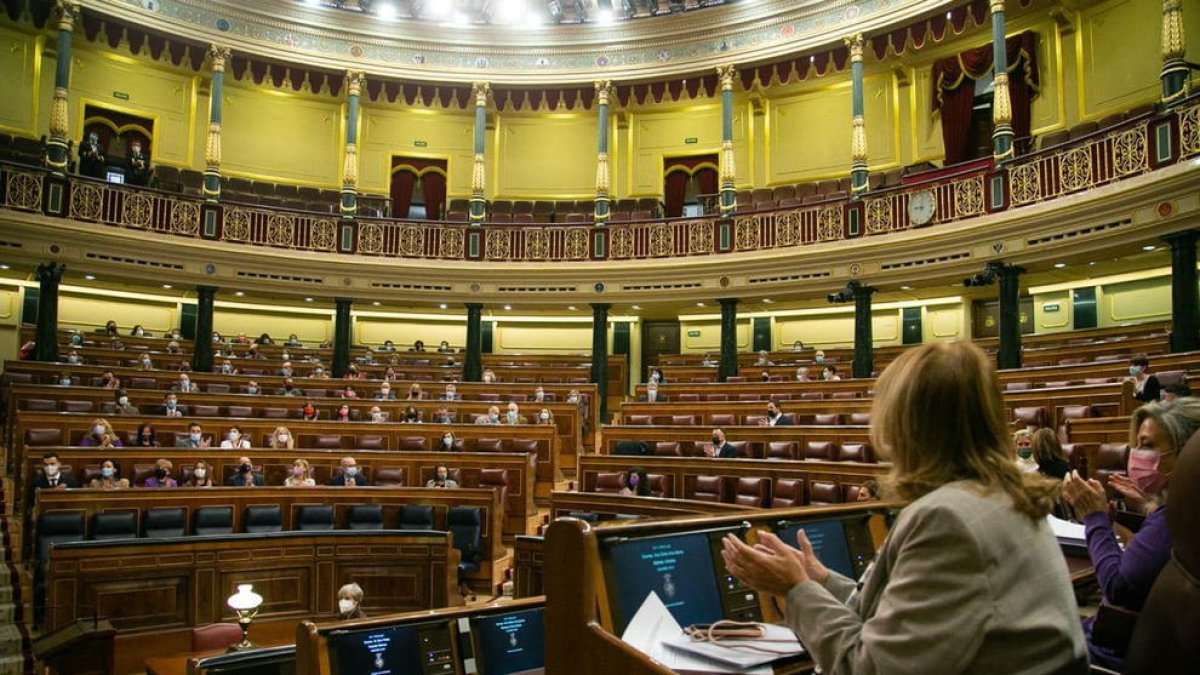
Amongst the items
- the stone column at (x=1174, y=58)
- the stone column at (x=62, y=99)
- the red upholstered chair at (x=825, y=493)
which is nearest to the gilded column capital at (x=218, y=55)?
the stone column at (x=62, y=99)


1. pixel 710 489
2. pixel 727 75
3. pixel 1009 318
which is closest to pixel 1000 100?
pixel 1009 318

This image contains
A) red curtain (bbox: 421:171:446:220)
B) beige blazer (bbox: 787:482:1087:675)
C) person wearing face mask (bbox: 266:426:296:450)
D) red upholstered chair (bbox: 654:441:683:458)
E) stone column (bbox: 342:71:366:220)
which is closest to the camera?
beige blazer (bbox: 787:482:1087:675)

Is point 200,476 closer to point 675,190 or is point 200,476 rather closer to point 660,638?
point 660,638

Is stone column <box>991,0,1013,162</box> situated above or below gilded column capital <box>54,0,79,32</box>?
below

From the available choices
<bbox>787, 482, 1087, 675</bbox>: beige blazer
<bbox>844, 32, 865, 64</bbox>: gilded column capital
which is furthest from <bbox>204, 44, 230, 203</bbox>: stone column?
<bbox>787, 482, 1087, 675</bbox>: beige blazer

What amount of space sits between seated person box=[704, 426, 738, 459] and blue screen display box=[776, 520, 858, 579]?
6.28 m

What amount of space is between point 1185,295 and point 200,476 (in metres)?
10.7

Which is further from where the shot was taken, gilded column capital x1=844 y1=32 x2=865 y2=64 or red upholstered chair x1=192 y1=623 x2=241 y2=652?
gilded column capital x1=844 y1=32 x2=865 y2=64

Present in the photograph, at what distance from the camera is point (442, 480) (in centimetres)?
874

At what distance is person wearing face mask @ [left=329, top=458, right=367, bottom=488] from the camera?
28.3 ft

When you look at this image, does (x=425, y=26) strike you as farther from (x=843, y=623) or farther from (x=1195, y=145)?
(x=843, y=623)

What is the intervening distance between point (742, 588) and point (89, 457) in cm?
810

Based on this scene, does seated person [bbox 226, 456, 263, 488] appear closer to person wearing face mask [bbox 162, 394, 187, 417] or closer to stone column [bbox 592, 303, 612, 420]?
person wearing face mask [bbox 162, 394, 187, 417]

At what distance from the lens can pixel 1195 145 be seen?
29.8 ft
